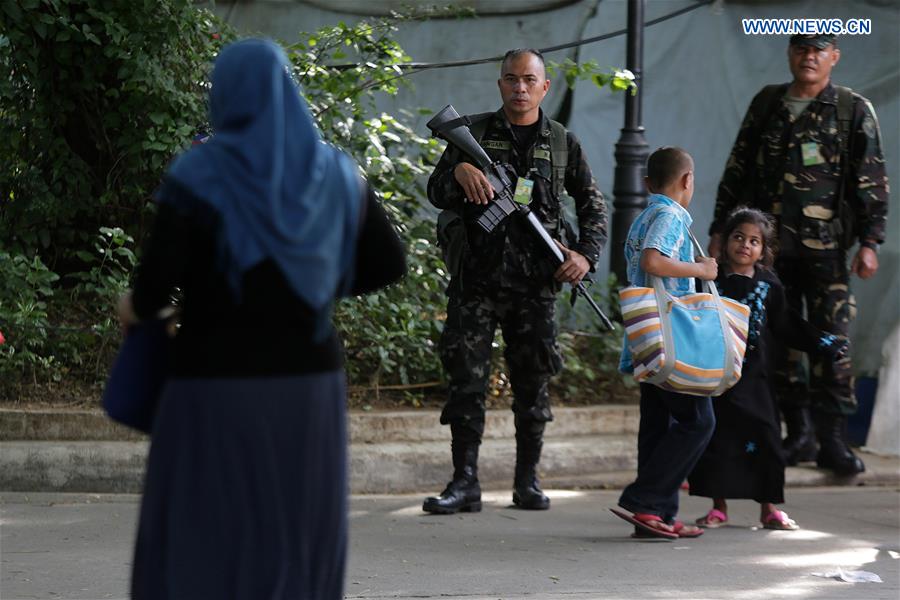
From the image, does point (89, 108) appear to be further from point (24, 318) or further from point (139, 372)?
point (139, 372)

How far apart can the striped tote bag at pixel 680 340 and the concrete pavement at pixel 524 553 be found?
711 mm

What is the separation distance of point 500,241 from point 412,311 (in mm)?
1741

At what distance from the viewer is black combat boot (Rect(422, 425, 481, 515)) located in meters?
6.27

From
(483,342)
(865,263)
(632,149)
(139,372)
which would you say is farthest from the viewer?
(632,149)

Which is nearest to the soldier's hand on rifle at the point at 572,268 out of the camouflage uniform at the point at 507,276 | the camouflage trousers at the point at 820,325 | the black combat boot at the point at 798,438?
the camouflage uniform at the point at 507,276

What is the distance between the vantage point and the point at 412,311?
25.7 ft

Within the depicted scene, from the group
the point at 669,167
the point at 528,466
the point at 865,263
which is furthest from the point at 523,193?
the point at 865,263

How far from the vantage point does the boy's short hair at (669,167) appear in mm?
5758

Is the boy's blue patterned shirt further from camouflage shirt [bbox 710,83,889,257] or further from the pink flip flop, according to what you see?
camouflage shirt [bbox 710,83,889,257]

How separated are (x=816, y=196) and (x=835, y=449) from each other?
1354 millimetres

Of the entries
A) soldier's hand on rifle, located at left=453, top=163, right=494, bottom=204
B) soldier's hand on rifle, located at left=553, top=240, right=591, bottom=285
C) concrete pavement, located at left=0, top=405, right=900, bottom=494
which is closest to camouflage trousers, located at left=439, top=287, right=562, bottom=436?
soldier's hand on rifle, located at left=553, top=240, right=591, bottom=285

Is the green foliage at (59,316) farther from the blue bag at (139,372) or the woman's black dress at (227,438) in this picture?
the woman's black dress at (227,438)

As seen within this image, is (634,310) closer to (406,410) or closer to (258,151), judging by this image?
(406,410)

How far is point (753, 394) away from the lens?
20.3 feet
